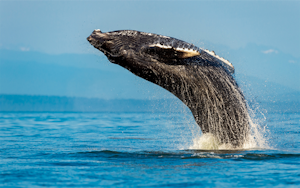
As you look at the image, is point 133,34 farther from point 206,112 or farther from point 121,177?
point 121,177

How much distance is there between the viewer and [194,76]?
980 centimetres

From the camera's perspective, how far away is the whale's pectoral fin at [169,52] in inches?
341

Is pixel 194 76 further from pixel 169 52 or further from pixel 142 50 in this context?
pixel 142 50

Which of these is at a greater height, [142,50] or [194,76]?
[142,50]

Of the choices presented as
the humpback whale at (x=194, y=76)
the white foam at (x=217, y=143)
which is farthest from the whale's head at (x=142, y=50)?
the white foam at (x=217, y=143)

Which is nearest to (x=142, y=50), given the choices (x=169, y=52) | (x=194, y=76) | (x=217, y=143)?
(x=169, y=52)

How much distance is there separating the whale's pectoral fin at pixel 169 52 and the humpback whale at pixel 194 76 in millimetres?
62

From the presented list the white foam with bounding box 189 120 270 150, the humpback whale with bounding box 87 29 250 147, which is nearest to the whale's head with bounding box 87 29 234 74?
the humpback whale with bounding box 87 29 250 147

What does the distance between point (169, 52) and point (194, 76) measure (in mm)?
1185

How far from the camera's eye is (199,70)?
9.77m

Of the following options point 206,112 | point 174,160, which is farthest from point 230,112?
point 174,160

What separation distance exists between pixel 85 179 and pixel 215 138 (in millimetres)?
4439

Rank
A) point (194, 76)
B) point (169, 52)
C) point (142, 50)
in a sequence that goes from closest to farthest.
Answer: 1. point (169, 52)
2. point (142, 50)
3. point (194, 76)

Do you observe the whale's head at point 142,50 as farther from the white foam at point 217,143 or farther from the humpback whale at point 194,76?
the white foam at point 217,143
